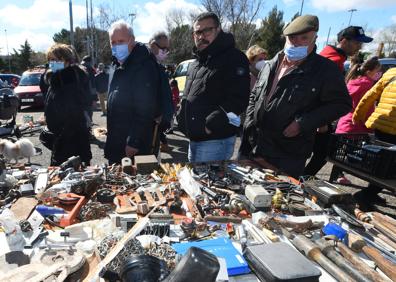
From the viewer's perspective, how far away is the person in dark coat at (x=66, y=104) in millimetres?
2980

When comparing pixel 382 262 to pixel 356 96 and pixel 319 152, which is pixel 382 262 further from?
pixel 356 96

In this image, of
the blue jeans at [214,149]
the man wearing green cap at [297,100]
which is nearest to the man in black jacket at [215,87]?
the blue jeans at [214,149]

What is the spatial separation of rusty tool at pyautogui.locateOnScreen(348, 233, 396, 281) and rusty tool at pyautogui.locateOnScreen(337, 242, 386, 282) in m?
0.07

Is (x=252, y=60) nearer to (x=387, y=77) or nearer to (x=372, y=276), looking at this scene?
(x=387, y=77)

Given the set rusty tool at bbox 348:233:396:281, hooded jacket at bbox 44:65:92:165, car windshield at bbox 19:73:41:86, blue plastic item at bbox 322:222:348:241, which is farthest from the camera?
car windshield at bbox 19:73:41:86

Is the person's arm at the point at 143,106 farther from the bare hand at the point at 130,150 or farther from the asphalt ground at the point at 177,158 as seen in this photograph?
the asphalt ground at the point at 177,158

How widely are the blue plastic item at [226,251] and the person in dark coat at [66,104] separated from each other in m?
2.23

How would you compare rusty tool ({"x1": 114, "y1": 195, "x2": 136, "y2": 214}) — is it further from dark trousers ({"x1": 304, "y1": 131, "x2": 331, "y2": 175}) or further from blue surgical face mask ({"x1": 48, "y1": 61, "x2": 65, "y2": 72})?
dark trousers ({"x1": 304, "y1": 131, "x2": 331, "y2": 175})

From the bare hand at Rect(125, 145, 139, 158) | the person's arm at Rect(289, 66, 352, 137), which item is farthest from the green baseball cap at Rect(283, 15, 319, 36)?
the bare hand at Rect(125, 145, 139, 158)

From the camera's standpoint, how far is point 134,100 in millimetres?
2668

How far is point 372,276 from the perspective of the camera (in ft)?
3.83

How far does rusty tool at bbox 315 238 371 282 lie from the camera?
116 cm

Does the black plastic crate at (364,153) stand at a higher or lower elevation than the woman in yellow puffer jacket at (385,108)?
lower

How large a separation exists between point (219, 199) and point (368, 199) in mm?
2958
